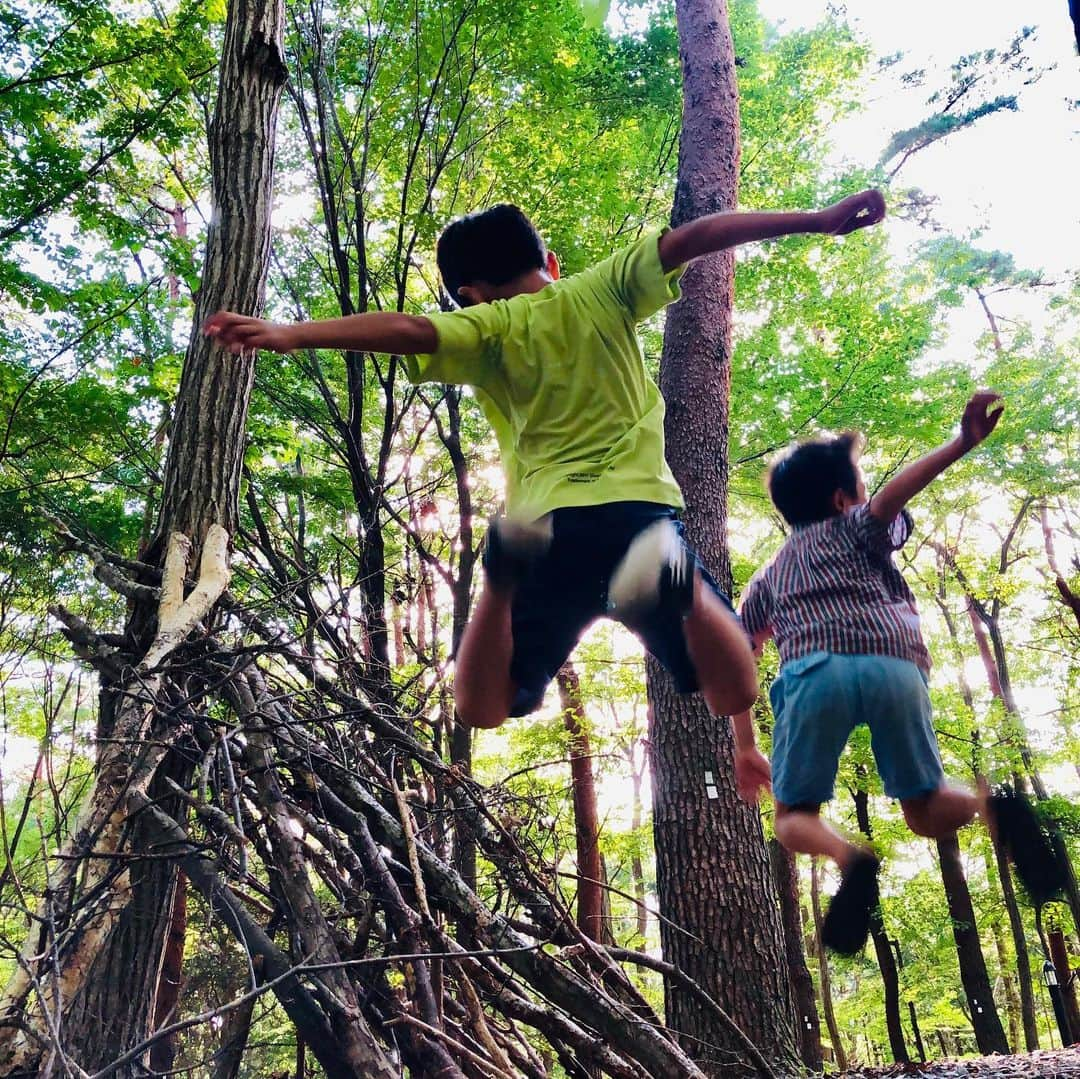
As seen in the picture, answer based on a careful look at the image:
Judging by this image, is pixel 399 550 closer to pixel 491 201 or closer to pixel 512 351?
pixel 491 201

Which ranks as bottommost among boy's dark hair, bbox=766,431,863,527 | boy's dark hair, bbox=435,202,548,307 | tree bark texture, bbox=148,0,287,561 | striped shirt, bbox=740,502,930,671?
striped shirt, bbox=740,502,930,671

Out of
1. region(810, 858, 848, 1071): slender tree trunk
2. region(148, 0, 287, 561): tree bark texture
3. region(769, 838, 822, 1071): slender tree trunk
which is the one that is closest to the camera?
region(148, 0, 287, 561): tree bark texture

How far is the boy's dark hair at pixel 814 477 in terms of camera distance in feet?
8.46

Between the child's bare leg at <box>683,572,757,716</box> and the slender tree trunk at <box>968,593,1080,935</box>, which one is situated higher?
the slender tree trunk at <box>968,593,1080,935</box>

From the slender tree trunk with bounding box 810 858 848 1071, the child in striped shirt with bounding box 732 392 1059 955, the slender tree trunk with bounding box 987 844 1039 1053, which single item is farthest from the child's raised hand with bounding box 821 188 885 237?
the slender tree trunk with bounding box 987 844 1039 1053

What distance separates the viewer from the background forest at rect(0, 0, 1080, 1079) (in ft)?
7.89

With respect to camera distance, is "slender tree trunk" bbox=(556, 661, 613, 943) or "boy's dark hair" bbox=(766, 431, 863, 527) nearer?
"boy's dark hair" bbox=(766, 431, 863, 527)

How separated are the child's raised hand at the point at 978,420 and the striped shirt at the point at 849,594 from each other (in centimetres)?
40

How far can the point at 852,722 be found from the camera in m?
2.38

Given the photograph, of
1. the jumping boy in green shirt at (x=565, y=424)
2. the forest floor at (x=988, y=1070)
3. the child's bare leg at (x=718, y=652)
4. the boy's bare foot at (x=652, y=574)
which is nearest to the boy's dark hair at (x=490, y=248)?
the jumping boy in green shirt at (x=565, y=424)

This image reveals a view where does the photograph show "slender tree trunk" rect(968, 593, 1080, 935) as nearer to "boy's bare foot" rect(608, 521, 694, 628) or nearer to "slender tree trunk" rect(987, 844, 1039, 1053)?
"slender tree trunk" rect(987, 844, 1039, 1053)

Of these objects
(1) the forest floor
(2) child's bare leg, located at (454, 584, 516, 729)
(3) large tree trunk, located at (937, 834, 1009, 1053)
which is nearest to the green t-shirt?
(2) child's bare leg, located at (454, 584, 516, 729)

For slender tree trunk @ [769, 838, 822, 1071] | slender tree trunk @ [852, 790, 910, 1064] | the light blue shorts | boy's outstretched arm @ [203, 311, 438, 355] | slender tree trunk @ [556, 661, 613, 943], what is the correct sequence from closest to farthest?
boy's outstretched arm @ [203, 311, 438, 355]
the light blue shorts
slender tree trunk @ [556, 661, 613, 943]
slender tree trunk @ [769, 838, 822, 1071]
slender tree trunk @ [852, 790, 910, 1064]

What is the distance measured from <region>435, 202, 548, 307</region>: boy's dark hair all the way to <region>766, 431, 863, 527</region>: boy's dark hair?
1.08 meters
